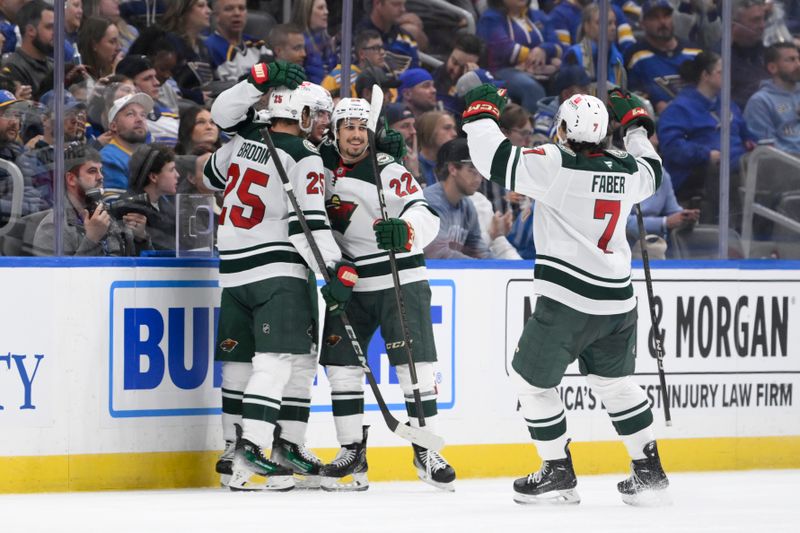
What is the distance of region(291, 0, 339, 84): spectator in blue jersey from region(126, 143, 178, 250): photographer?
0.69 meters

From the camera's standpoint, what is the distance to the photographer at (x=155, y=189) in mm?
5492

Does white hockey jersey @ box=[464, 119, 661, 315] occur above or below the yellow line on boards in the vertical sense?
above

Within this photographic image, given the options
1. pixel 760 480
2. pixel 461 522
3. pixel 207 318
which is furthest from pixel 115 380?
pixel 760 480

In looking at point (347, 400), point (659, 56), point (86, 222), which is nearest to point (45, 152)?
point (86, 222)

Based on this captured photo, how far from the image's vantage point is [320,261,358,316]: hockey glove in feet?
16.7

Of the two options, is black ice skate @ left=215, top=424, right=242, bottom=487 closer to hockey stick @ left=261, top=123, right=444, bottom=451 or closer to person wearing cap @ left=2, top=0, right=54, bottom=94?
hockey stick @ left=261, top=123, right=444, bottom=451

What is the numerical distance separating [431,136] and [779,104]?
1758mm

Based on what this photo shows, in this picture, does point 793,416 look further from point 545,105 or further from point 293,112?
point 293,112

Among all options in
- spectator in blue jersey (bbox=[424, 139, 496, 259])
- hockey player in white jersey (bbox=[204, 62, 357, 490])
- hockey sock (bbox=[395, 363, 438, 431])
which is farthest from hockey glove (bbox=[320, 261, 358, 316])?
spectator in blue jersey (bbox=[424, 139, 496, 259])

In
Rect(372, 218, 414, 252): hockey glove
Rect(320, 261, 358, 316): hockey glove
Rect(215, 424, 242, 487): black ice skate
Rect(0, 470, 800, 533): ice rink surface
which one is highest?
Rect(372, 218, 414, 252): hockey glove

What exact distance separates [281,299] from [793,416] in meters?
2.60

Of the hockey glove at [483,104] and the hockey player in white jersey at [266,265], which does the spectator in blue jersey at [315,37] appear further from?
the hockey glove at [483,104]

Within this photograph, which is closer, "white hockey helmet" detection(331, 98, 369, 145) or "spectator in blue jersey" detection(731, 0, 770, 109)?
"white hockey helmet" detection(331, 98, 369, 145)

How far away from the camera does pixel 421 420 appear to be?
5.30 meters
